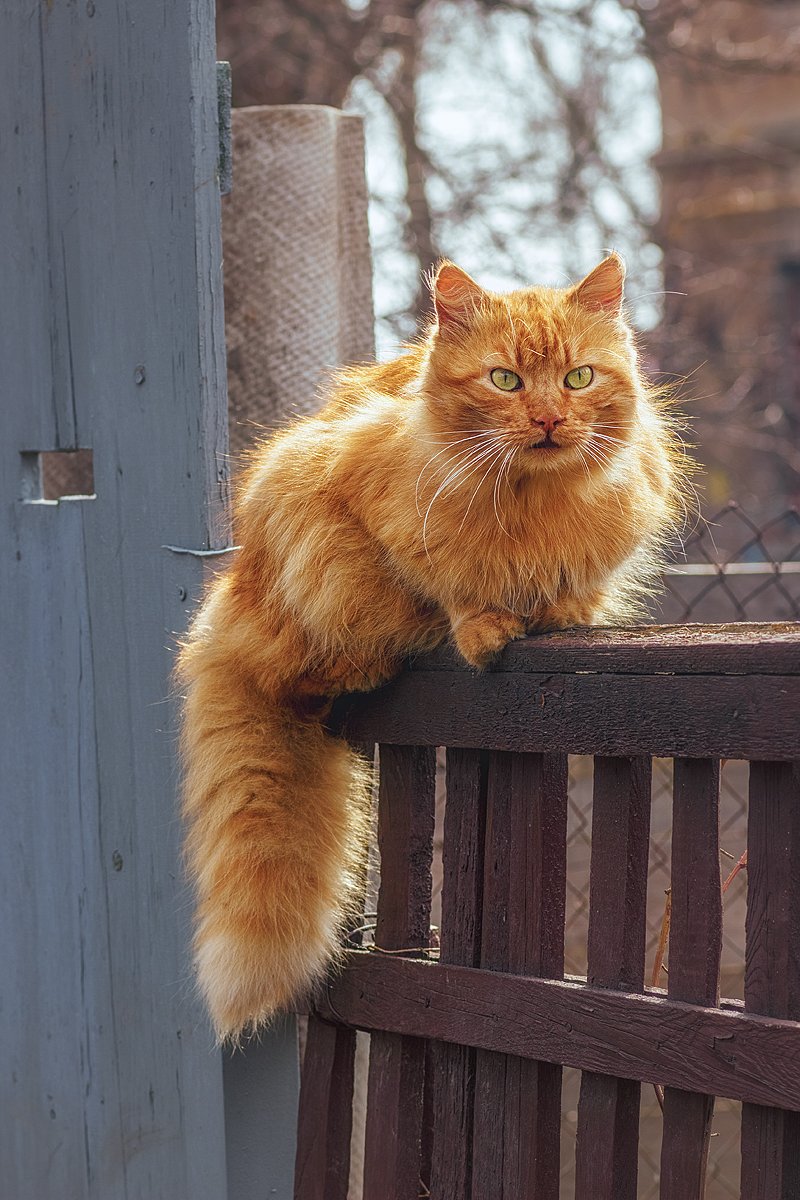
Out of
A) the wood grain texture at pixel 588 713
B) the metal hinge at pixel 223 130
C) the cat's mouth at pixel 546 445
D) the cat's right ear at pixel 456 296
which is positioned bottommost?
the wood grain texture at pixel 588 713

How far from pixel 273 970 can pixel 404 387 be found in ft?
2.81

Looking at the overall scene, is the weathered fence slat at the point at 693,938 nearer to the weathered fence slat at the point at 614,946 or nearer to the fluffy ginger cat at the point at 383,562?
the weathered fence slat at the point at 614,946

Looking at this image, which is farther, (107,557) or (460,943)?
(107,557)

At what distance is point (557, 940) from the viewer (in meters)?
1.66

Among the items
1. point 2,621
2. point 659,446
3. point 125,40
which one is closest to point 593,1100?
point 659,446

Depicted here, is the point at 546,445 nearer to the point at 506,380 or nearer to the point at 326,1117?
the point at 506,380

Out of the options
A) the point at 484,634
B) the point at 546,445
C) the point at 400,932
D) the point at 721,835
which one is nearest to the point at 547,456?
the point at 546,445

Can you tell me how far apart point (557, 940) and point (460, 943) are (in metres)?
0.14

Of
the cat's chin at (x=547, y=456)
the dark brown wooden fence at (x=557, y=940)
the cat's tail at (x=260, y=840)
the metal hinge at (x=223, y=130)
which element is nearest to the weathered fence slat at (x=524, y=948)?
the dark brown wooden fence at (x=557, y=940)

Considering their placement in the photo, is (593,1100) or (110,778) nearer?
(593,1100)

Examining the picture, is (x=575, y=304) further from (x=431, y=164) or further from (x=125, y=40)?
(x=431, y=164)

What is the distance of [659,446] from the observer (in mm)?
1847

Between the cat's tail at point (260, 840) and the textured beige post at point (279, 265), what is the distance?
31.5 inches

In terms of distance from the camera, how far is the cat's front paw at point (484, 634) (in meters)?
1.59
